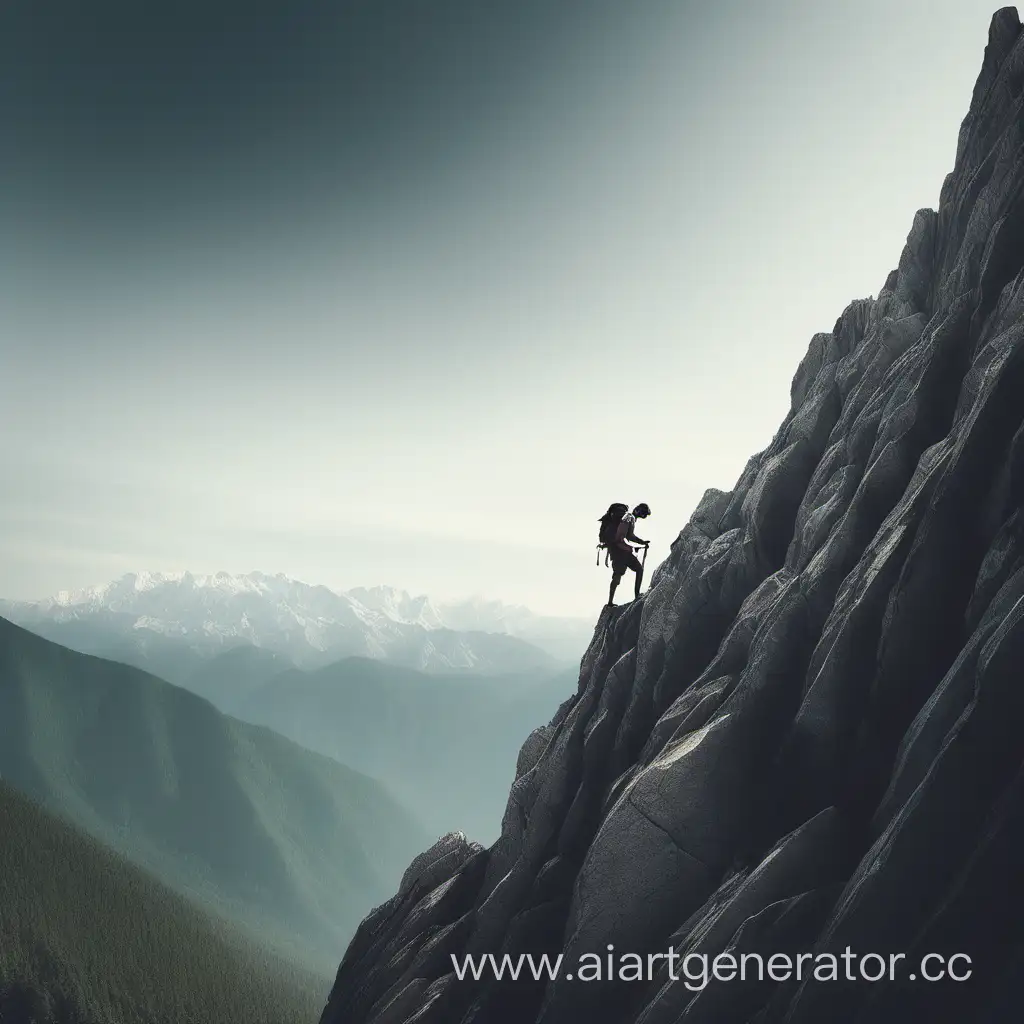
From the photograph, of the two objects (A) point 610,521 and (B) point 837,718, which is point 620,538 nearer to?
(A) point 610,521

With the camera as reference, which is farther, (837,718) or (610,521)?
(610,521)

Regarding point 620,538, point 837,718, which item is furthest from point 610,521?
point 837,718

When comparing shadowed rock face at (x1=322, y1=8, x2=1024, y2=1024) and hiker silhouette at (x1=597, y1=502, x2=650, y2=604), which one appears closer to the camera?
shadowed rock face at (x1=322, y1=8, x2=1024, y2=1024)

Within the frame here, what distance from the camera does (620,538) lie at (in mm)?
34938

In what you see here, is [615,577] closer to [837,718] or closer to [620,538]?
[620,538]

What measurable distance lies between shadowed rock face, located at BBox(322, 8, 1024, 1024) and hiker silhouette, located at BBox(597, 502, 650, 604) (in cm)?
198

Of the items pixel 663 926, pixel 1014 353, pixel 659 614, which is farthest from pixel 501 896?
pixel 1014 353

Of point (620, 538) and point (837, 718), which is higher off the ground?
point (620, 538)

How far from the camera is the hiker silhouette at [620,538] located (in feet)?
113

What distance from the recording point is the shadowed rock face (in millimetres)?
16359

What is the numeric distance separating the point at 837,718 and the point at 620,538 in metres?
14.5

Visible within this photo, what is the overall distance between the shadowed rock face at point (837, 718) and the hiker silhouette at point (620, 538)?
6.49 feet

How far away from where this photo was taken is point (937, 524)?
2027 cm

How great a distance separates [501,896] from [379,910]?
2641cm
